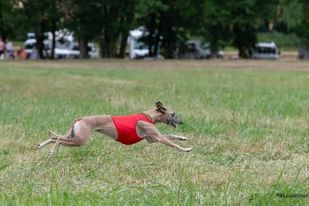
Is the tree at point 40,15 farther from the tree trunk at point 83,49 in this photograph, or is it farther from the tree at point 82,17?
the tree trunk at point 83,49

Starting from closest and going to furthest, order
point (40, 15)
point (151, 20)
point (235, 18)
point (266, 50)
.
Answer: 1. point (40, 15)
2. point (235, 18)
3. point (151, 20)
4. point (266, 50)

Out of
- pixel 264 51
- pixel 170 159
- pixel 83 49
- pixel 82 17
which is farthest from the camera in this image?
pixel 264 51

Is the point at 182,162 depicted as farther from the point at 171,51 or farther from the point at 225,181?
the point at 171,51

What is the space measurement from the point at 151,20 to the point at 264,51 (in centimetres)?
1081

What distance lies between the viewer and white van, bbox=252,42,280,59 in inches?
1797

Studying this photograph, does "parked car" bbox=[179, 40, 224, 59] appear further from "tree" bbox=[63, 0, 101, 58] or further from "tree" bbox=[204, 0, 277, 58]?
"tree" bbox=[63, 0, 101, 58]

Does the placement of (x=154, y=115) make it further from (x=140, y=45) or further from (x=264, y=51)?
(x=264, y=51)

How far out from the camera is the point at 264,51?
47.1 m

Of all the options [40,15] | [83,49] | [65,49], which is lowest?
[65,49]

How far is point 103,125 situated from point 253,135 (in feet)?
9.50

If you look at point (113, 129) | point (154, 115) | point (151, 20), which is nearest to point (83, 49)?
point (151, 20)

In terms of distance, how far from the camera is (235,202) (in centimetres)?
471

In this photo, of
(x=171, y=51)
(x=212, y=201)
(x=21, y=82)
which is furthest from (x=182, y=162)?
(x=171, y=51)

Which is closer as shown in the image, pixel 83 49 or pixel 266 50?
pixel 83 49
